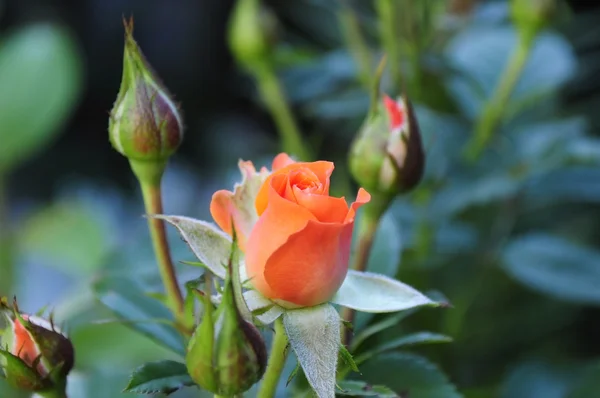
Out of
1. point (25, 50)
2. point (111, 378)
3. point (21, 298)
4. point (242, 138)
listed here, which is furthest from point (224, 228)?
point (242, 138)

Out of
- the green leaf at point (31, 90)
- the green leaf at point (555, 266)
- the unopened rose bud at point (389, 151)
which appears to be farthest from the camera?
the green leaf at point (31, 90)

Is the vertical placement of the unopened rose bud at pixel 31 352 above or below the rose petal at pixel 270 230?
below

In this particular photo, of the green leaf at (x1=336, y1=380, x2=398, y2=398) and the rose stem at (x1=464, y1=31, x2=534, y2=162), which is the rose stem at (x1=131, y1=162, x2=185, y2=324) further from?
the rose stem at (x1=464, y1=31, x2=534, y2=162)

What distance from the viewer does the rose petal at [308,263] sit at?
13.0 inches

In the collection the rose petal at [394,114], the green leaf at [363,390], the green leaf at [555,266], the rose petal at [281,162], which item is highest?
the rose petal at [394,114]

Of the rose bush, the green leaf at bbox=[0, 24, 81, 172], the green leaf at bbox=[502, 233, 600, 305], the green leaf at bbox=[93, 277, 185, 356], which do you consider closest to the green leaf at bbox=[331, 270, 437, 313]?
the rose bush

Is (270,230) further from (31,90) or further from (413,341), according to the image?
(31,90)

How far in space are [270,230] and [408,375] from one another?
17 centimetres

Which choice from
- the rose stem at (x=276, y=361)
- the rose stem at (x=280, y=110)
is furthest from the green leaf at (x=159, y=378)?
the rose stem at (x=280, y=110)

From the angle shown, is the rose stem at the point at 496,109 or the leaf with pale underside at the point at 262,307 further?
the rose stem at the point at 496,109

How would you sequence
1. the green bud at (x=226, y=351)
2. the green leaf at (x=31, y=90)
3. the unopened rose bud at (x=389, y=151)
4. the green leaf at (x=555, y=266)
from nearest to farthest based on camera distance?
the green bud at (x=226, y=351), the unopened rose bud at (x=389, y=151), the green leaf at (x=555, y=266), the green leaf at (x=31, y=90)

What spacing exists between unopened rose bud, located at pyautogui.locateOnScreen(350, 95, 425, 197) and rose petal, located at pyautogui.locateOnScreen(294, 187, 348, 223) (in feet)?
0.35

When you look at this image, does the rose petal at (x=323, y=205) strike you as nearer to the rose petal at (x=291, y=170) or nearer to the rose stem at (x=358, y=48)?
the rose petal at (x=291, y=170)

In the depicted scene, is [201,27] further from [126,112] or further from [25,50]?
[126,112]
